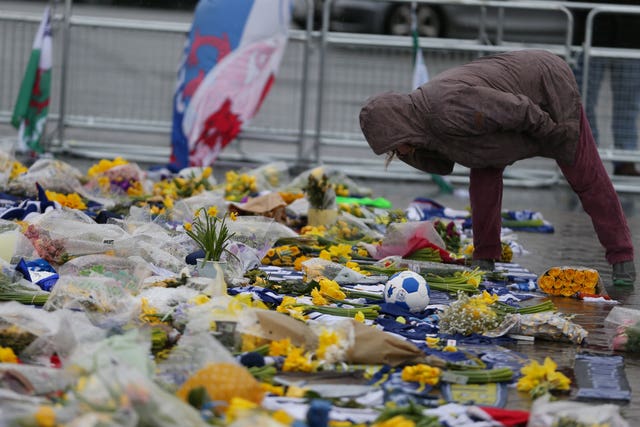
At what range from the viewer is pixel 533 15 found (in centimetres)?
1300

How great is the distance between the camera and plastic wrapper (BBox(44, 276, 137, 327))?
17.2 ft

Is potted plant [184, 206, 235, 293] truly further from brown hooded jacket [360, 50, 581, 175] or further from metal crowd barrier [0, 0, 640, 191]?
metal crowd barrier [0, 0, 640, 191]

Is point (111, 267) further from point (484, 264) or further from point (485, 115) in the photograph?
point (484, 264)

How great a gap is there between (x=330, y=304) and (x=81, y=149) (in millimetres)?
7041

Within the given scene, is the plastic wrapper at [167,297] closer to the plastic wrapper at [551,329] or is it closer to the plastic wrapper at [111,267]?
the plastic wrapper at [111,267]

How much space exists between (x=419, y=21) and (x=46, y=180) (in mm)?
9547

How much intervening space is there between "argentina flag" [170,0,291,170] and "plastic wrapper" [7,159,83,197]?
69.1 inches

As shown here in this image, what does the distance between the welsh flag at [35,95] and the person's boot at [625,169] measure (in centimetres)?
561

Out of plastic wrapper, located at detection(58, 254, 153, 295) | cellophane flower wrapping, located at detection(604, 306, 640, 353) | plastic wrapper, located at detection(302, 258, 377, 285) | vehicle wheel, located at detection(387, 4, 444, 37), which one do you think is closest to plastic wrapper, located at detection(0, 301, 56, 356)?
plastic wrapper, located at detection(58, 254, 153, 295)

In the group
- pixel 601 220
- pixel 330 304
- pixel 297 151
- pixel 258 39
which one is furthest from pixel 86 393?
pixel 297 151

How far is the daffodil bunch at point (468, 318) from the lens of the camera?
5477mm

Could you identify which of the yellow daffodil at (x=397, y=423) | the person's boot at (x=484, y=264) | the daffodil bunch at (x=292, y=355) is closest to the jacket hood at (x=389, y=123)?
the person's boot at (x=484, y=264)

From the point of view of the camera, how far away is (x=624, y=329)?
5.60m

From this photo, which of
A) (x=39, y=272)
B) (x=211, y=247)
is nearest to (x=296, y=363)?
(x=211, y=247)
